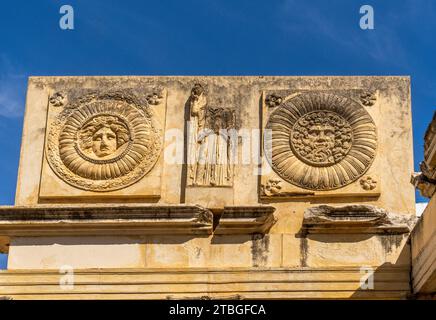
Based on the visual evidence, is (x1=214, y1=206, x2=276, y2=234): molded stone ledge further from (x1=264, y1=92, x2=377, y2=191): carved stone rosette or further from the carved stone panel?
the carved stone panel

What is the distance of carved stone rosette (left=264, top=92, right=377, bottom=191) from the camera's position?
1448 centimetres

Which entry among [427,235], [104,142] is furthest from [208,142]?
[427,235]

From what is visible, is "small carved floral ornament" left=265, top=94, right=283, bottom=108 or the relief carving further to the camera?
"small carved floral ornament" left=265, top=94, right=283, bottom=108

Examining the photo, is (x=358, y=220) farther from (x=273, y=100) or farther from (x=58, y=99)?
(x=58, y=99)

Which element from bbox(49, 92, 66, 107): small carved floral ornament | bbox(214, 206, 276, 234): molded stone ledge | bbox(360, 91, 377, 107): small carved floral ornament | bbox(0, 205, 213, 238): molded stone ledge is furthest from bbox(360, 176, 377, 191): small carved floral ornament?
bbox(49, 92, 66, 107): small carved floral ornament

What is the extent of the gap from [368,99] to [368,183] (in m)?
1.31

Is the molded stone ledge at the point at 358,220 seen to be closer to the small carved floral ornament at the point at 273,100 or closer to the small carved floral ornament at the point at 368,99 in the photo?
the small carved floral ornament at the point at 368,99

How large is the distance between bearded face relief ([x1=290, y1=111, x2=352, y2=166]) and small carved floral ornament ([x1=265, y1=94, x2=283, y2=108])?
0.41m

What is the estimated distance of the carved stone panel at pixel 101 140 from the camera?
1471 cm

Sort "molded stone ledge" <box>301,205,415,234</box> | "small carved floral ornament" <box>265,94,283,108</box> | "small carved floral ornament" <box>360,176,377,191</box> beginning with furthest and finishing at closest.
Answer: "small carved floral ornament" <box>265,94,283,108</box>
"small carved floral ornament" <box>360,176,377,191</box>
"molded stone ledge" <box>301,205,415,234</box>

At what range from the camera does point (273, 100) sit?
1484 cm

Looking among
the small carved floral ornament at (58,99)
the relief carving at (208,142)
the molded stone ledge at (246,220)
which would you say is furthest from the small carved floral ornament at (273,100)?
the small carved floral ornament at (58,99)

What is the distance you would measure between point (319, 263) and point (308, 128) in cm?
209
